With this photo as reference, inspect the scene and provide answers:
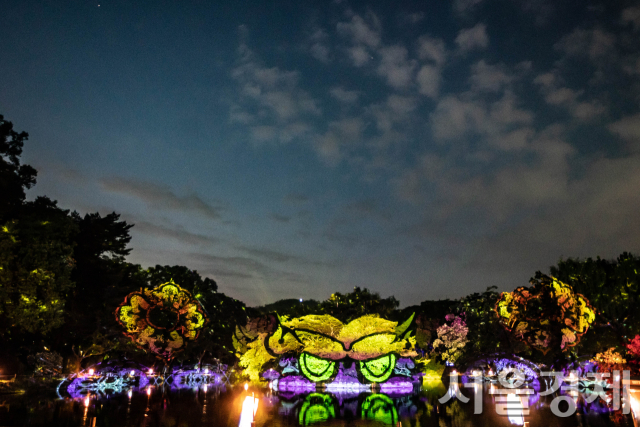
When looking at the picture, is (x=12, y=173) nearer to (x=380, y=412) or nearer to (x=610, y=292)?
(x=380, y=412)

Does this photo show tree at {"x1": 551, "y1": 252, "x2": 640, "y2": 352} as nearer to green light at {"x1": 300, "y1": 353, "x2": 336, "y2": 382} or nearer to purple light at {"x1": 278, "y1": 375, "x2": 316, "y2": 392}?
green light at {"x1": 300, "y1": 353, "x2": 336, "y2": 382}

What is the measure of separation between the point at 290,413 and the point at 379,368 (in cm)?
1469

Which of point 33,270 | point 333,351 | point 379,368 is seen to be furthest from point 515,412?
point 33,270

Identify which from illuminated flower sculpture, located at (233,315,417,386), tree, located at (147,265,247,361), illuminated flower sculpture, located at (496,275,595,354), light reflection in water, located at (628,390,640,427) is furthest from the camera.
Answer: tree, located at (147,265,247,361)

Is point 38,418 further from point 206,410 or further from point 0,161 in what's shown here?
point 0,161

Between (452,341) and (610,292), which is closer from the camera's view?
(610,292)

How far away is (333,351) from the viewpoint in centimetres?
3070

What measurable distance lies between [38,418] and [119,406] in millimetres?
3905

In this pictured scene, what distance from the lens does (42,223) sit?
22672 millimetres

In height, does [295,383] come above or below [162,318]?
below

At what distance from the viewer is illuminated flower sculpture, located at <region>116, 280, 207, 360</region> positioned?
2933 centimetres

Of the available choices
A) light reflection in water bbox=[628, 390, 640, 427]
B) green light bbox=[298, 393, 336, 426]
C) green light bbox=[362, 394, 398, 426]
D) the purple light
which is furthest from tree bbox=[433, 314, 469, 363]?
light reflection in water bbox=[628, 390, 640, 427]

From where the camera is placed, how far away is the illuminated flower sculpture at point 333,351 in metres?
30.1

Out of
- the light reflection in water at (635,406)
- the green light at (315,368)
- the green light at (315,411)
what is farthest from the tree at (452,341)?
the light reflection in water at (635,406)
